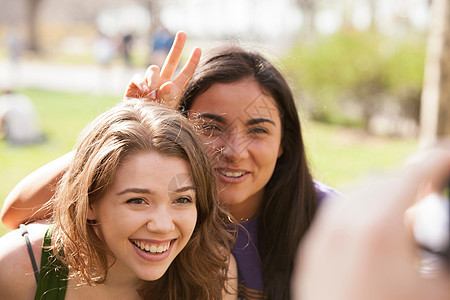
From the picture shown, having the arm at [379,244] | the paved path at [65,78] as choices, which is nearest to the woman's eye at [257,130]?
the arm at [379,244]

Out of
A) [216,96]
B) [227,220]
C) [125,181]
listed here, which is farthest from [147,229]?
[216,96]

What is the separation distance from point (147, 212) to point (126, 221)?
8 cm

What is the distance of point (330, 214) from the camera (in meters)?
0.62

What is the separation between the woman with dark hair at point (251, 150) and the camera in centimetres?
244

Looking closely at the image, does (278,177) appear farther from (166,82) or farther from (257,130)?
(166,82)

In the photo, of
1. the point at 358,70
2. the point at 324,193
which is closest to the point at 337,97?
the point at 358,70

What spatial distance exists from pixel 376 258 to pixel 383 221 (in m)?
0.04

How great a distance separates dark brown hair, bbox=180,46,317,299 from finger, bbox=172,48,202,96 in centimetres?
5

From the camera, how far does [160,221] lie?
1871 millimetres

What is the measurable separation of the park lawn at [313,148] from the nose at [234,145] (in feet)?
9.64

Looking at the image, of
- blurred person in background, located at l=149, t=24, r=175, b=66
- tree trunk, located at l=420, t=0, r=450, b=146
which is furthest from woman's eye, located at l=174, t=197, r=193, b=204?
blurred person in background, located at l=149, t=24, r=175, b=66

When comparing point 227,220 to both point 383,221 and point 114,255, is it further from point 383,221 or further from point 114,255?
point 383,221

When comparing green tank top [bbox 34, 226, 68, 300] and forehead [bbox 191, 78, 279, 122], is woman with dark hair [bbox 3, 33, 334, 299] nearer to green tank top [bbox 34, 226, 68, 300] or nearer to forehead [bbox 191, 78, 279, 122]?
forehead [bbox 191, 78, 279, 122]

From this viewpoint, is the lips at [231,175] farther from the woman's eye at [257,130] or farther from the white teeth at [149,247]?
the white teeth at [149,247]
